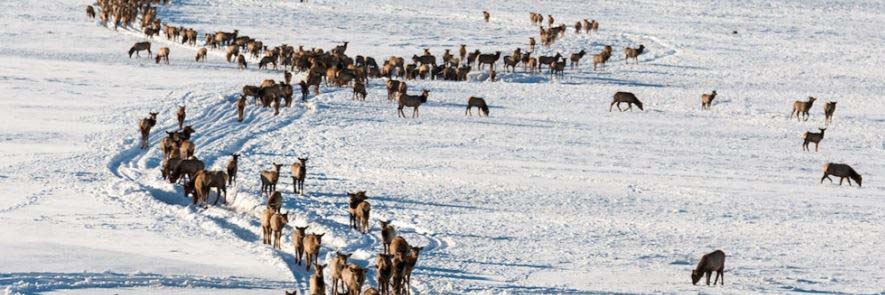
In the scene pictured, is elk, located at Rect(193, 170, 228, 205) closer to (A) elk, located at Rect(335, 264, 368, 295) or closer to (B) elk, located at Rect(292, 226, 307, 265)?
(B) elk, located at Rect(292, 226, 307, 265)

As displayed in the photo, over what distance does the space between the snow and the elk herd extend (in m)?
0.36

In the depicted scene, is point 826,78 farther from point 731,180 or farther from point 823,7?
A: point 823,7

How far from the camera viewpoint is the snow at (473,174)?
1742 cm

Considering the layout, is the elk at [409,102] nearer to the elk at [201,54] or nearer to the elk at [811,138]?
the elk at [811,138]

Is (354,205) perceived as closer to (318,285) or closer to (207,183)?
(207,183)

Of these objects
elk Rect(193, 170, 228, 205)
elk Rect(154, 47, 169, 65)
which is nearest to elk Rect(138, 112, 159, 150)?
elk Rect(193, 170, 228, 205)

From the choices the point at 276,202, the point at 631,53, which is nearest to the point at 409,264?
the point at 276,202

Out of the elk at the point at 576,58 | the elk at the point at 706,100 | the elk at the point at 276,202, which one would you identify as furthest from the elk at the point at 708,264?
the elk at the point at 576,58

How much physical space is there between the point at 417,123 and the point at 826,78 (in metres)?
18.9

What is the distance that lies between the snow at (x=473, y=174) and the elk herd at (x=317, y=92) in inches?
14.2

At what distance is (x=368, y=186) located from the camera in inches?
939

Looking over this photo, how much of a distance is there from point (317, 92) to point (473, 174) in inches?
509

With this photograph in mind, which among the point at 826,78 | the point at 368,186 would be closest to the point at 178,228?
the point at 368,186

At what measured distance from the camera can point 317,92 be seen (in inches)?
1480
